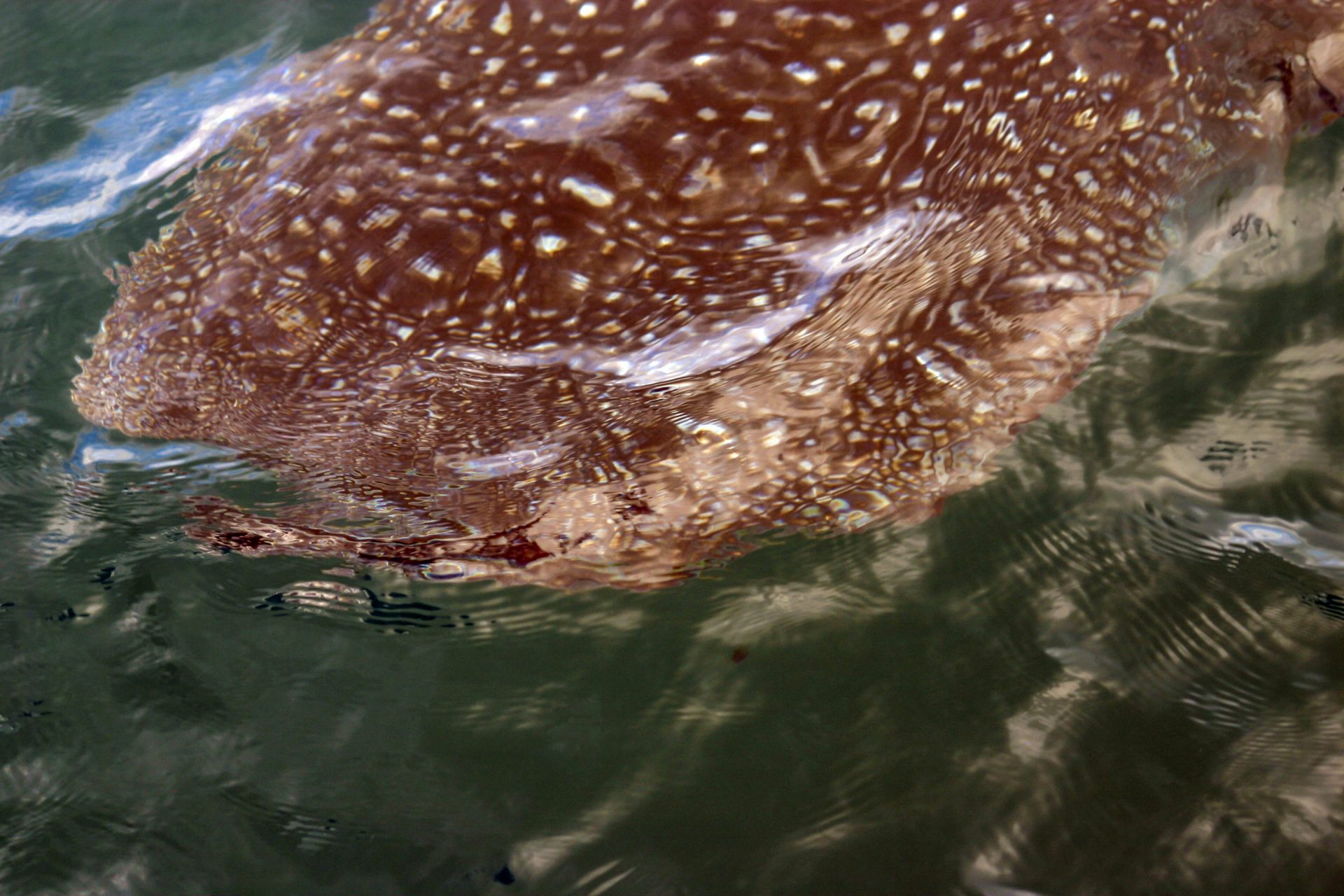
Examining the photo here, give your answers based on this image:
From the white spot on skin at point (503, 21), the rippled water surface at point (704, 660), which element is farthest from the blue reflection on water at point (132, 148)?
the white spot on skin at point (503, 21)

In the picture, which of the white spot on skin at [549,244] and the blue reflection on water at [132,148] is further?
the blue reflection on water at [132,148]

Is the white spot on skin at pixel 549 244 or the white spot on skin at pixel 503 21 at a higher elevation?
the white spot on skin at pixel 503 21

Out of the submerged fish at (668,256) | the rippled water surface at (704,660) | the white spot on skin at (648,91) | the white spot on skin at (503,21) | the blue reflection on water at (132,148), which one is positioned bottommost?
the rippled water surface at (704,660)

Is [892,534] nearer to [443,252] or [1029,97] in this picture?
[1029,97]

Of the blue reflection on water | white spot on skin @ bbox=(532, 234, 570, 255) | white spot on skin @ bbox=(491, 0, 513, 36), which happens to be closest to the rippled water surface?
the blue reflection on water

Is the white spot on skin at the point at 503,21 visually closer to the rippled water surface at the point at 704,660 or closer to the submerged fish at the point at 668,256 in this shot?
the submerged fish at the point at 668,256

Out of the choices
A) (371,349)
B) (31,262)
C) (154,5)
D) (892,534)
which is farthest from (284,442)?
(892,534)

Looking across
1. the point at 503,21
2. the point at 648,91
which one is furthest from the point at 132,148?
the point at 648,91
